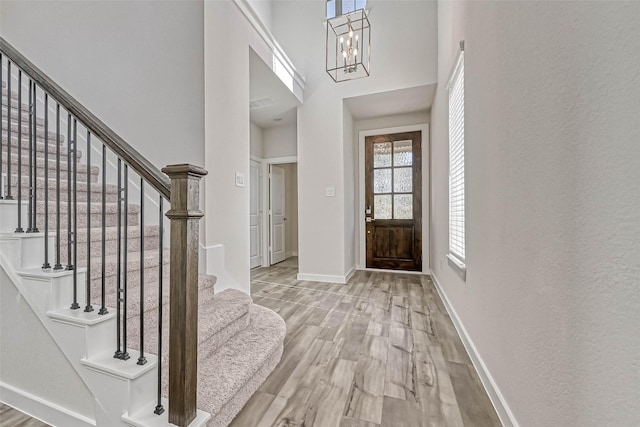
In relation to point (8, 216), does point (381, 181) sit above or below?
above

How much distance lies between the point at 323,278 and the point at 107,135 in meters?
3.12

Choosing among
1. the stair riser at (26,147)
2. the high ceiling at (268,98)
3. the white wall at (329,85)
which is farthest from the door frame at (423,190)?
the stair riser at (26,147)

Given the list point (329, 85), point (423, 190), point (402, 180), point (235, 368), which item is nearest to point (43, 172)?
point (235, 368)

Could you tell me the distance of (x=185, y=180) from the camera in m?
1.07

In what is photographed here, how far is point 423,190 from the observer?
4.30 meters

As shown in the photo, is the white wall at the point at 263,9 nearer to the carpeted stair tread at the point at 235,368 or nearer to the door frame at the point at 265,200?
the door frame at the point at 265,200

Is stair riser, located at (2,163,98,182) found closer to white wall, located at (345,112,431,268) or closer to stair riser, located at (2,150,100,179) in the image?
stair riser, located at (2,150,100,179)

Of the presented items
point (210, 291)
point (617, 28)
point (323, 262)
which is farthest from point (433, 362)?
point (323, 262)

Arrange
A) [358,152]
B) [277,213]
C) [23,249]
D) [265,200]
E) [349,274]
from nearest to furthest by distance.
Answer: [23,249], [349,274], [358,152], [265,200], [277,213]

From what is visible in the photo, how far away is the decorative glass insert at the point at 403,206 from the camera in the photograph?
438cm

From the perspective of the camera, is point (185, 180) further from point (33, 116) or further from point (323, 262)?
point (323, 262)

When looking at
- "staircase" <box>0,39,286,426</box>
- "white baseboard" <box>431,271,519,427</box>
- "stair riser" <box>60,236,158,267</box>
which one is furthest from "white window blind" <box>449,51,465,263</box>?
"stair riser" <box>60,236,158,267</box>

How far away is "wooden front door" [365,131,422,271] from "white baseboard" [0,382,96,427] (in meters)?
3.82

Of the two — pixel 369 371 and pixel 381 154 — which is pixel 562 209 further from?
pixel 381 154
